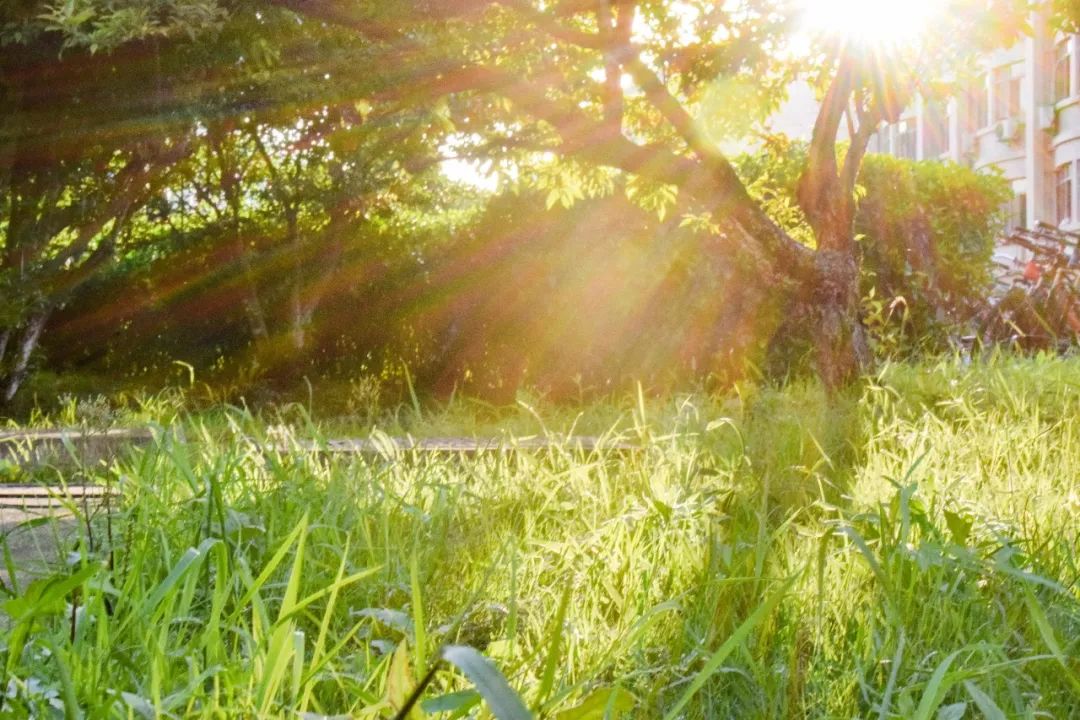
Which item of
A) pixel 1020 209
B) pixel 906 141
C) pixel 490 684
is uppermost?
pixel 906 141

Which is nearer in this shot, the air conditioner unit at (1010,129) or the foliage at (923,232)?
the foliage at (923,232)

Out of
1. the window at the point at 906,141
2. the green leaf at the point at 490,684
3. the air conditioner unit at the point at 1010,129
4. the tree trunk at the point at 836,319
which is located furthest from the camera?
the window at the point at 906,141

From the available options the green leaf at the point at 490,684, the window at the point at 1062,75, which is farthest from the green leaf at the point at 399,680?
the window at the point at 1062,75

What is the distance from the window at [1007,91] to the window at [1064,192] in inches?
106

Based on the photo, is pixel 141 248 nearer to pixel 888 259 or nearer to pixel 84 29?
pixel 84 29

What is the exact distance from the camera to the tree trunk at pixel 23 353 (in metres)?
9.04

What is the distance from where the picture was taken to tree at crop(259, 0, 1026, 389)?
22.1 ft

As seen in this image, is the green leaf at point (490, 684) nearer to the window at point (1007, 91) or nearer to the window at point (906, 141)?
the window at point (1007, 91)

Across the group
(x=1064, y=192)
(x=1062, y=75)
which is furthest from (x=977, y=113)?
(x=1064, y=192)

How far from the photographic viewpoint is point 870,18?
642 centimetres

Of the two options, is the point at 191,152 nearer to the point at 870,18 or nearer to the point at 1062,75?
the point at 870,18

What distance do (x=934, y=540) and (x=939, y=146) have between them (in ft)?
128

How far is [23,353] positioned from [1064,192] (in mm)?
28853

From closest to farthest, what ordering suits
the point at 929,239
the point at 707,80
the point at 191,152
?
the point at 707,80, the point at 191,152, the point at 929,239
